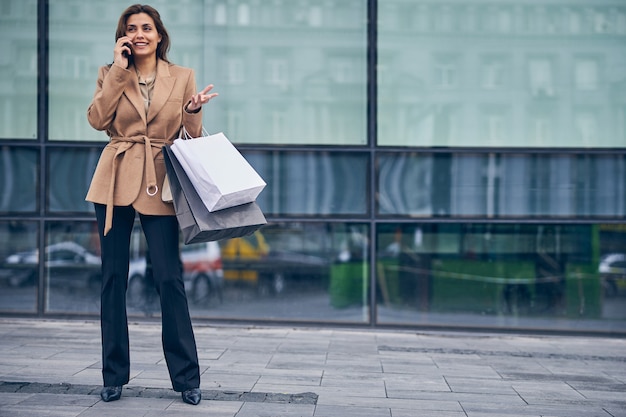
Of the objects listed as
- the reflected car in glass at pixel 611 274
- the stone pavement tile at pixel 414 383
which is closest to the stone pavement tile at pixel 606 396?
the stone pavement tile at pixel 414 383

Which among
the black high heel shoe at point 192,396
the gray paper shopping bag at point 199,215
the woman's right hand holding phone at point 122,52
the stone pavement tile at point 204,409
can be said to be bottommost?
the stone pavement tile at point 204,409

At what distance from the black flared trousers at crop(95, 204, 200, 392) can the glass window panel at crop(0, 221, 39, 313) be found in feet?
12.6

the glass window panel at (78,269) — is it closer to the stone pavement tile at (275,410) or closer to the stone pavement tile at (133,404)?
the stone pavement tile at (133,404)

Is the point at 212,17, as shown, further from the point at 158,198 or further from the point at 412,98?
the point at 158,198

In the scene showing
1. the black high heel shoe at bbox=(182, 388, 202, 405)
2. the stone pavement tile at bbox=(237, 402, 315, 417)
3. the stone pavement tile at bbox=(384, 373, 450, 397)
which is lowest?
the stone pavement tile at bbox=(384, 373, 450, 397)

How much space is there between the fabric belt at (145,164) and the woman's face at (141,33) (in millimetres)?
479

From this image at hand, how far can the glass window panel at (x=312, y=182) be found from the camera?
7590 millimetres

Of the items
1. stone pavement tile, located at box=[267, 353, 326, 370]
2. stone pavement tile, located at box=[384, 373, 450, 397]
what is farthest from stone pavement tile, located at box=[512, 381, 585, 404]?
stone pavement tile, located at box=[267, 353, 326, 370]

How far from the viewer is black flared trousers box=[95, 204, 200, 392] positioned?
4125 mm

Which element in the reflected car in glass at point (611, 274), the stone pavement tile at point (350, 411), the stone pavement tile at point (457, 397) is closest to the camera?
the stone pavement tile at point (350, 411)

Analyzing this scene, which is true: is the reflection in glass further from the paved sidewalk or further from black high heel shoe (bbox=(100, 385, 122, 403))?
black high heel shoe (bbox=(100, 385, 122, 403))

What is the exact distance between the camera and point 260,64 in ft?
25.2

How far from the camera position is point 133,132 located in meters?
4.18

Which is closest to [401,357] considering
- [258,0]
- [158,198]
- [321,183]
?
[321,183]
